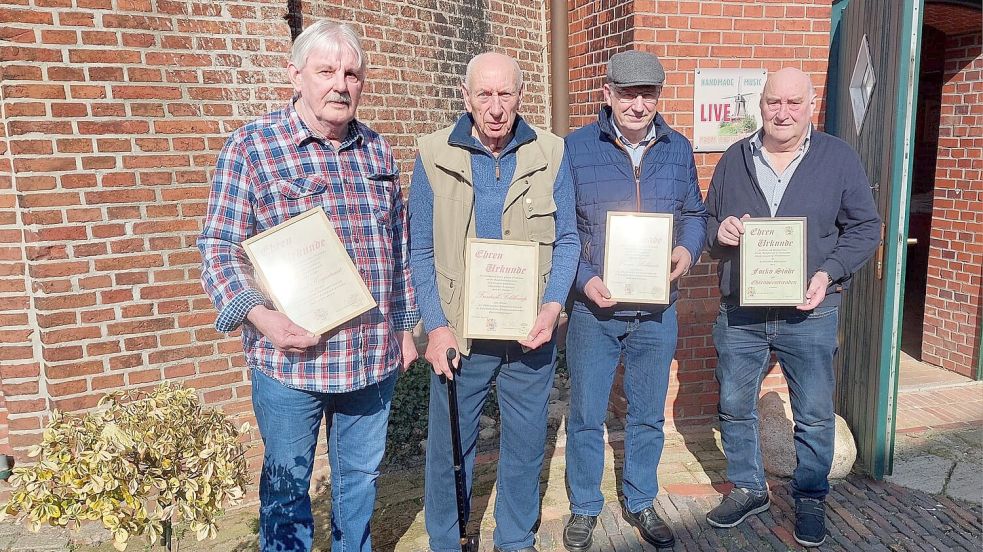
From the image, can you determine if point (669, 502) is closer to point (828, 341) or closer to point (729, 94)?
point (828, 341)

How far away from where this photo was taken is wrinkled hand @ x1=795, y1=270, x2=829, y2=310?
3.27m

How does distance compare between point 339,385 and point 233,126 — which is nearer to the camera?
point 339,385

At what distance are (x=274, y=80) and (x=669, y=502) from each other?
351 centimetres

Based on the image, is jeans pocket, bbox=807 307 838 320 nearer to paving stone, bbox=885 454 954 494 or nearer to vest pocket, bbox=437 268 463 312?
paving stone, bbox=885 454 954 494

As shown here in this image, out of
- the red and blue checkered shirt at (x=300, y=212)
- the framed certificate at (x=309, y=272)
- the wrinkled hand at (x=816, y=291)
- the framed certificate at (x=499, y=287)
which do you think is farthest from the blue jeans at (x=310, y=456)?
the wrinkled hand at (x=816, y=291)

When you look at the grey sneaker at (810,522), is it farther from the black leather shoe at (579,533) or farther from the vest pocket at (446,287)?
the vest pocket at (446,287)

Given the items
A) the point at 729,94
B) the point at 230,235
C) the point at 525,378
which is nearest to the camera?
the point at 230,235

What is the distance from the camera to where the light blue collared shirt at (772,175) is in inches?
132

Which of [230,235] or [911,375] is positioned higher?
[230,235]

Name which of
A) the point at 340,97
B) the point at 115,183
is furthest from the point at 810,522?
the point at 115,183

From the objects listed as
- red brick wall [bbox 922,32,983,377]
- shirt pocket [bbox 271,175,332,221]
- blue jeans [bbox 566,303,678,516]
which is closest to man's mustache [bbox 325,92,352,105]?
shirt pocket [bbox 271,175,332,221]

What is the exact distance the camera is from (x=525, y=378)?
3039 millimetres

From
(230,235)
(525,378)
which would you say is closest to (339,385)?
(230,235)

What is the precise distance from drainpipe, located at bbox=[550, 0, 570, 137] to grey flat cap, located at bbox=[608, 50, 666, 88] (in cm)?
240
